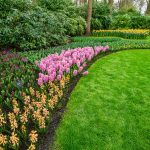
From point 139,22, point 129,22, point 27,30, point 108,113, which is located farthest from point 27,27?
point 139,22

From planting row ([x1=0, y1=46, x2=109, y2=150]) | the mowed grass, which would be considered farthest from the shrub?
the mowed grass

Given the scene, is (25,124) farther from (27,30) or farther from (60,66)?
(27,30)

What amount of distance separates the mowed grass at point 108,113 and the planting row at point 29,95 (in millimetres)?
376

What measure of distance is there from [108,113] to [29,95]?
1.64 metres

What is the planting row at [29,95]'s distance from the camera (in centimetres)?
412

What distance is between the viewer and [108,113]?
17.4ft

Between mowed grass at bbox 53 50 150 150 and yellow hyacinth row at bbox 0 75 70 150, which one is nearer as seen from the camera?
yellow hyacinth row at bbox 0 75 70 150

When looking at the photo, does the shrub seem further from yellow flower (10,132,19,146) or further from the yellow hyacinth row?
yellow flower (10,132,19,146)

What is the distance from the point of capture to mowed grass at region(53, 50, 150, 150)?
14.3 ft

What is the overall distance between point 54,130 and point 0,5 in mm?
8308

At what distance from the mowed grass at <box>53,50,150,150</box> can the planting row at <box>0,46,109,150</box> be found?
0.38 meters

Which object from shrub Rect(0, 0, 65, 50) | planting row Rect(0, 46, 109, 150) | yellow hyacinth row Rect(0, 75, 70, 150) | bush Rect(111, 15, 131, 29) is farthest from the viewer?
bush Rect(111, 15, 131, 29)

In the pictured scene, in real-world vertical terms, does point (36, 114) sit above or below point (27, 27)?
below

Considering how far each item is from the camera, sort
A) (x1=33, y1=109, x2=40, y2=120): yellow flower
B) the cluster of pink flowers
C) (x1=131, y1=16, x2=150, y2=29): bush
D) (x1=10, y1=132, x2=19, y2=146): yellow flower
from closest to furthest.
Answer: (x1=10, y1=132, x2=19, y2=146): yellow flower, (x1=33, y1=109, x2=40, y2=120): yellow flower, the cluster of pink flowers, (x1=131, y1=16, x2=150, y2=29): bush
